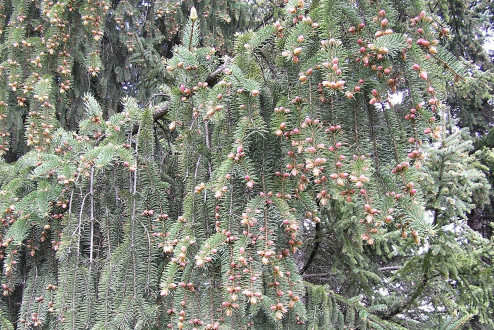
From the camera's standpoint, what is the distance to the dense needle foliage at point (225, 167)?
1.17m

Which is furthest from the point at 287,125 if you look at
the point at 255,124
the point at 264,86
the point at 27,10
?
the point at 27,10

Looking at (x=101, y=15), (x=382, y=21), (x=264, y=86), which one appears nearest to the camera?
(x=382, y=21)

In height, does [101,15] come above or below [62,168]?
above

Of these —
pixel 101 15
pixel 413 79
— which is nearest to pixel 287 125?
pixel 413 79

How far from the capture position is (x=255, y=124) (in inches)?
49.4

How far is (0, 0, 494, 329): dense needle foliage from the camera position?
46.0 inches

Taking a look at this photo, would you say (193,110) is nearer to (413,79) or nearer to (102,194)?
(102,194)

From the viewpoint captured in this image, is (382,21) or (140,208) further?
(140,208)

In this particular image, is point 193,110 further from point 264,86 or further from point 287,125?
point 287,125

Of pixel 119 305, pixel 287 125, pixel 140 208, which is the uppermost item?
pixel 287 125

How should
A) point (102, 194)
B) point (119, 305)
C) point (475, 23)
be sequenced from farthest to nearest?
point (475, 23)
point (102, 194)
point (119, 305)

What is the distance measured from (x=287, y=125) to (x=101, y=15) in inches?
71.6

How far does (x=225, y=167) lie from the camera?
1.27 metres

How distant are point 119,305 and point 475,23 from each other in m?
6.85
